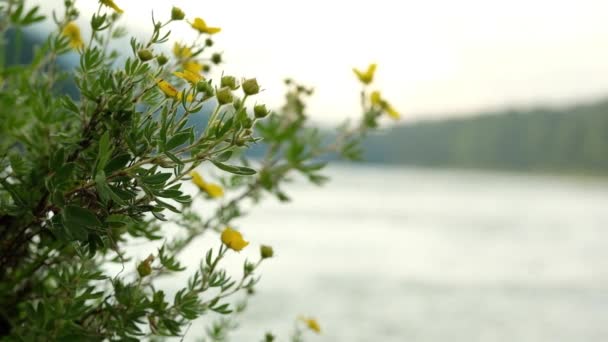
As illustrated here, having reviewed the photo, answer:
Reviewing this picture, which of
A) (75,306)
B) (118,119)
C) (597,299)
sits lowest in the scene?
(597,299)

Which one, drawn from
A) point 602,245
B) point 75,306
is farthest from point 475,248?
point 75,306

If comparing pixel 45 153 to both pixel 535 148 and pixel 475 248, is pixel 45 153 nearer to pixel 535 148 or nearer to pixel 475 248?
pixel 475 248

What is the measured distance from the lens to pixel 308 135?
4.48 feet

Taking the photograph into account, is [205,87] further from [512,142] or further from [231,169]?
[512,142]

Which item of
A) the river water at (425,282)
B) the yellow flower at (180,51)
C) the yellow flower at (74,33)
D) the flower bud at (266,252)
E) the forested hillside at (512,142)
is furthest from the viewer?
the forested hillside at (512,142)

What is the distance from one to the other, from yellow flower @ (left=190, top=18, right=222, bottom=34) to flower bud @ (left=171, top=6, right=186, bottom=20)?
43mm

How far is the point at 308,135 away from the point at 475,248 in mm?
12023

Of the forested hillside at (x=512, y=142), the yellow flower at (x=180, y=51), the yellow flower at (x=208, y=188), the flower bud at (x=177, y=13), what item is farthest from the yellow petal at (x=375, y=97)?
the forested hillside at (x=512, y=142)

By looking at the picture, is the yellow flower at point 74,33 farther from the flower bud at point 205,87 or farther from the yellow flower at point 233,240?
the flower bud at point 205,87

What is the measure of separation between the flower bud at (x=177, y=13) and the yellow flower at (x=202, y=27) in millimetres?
43

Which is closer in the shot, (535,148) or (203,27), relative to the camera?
(203,27)

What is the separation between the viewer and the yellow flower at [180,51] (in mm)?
831

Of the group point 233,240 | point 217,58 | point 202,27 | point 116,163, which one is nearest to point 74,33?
point 217,58

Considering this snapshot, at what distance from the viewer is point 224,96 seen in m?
0.57
